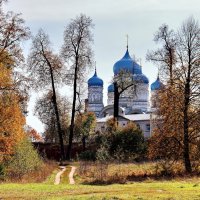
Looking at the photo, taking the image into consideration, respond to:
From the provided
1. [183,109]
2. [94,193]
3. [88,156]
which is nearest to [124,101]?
[88,156]

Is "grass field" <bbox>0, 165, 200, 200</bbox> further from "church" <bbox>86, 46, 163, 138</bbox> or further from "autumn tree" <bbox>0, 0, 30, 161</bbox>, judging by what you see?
"church" <bbox>86, 46, 163, 138</bbox>

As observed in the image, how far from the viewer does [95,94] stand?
98750 mm

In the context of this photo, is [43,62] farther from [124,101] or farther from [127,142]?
[124,101]

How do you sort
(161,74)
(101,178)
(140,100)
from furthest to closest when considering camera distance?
(140,100) < (161,74) < (101,178)

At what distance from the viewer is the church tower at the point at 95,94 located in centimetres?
9719

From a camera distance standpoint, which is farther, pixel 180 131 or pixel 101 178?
pixel 180 131

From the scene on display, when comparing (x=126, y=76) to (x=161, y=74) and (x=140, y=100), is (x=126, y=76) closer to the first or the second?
(x=161, y=74)

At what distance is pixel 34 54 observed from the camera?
4309cm

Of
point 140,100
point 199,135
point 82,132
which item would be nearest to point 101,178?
point 199,135

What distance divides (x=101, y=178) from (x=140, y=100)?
68.9m

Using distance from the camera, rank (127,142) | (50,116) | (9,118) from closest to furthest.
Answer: (9,118), (127,142), (50,116)

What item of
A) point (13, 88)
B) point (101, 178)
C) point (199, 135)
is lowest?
point (101, 178)

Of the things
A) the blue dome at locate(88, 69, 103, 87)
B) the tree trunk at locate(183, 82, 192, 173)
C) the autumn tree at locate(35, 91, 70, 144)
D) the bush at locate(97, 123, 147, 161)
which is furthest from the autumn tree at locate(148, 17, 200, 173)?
the blue dome at locate(88, 69, 103, 87)

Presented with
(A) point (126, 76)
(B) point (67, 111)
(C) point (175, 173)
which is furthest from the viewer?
(B) point (67, 111)
